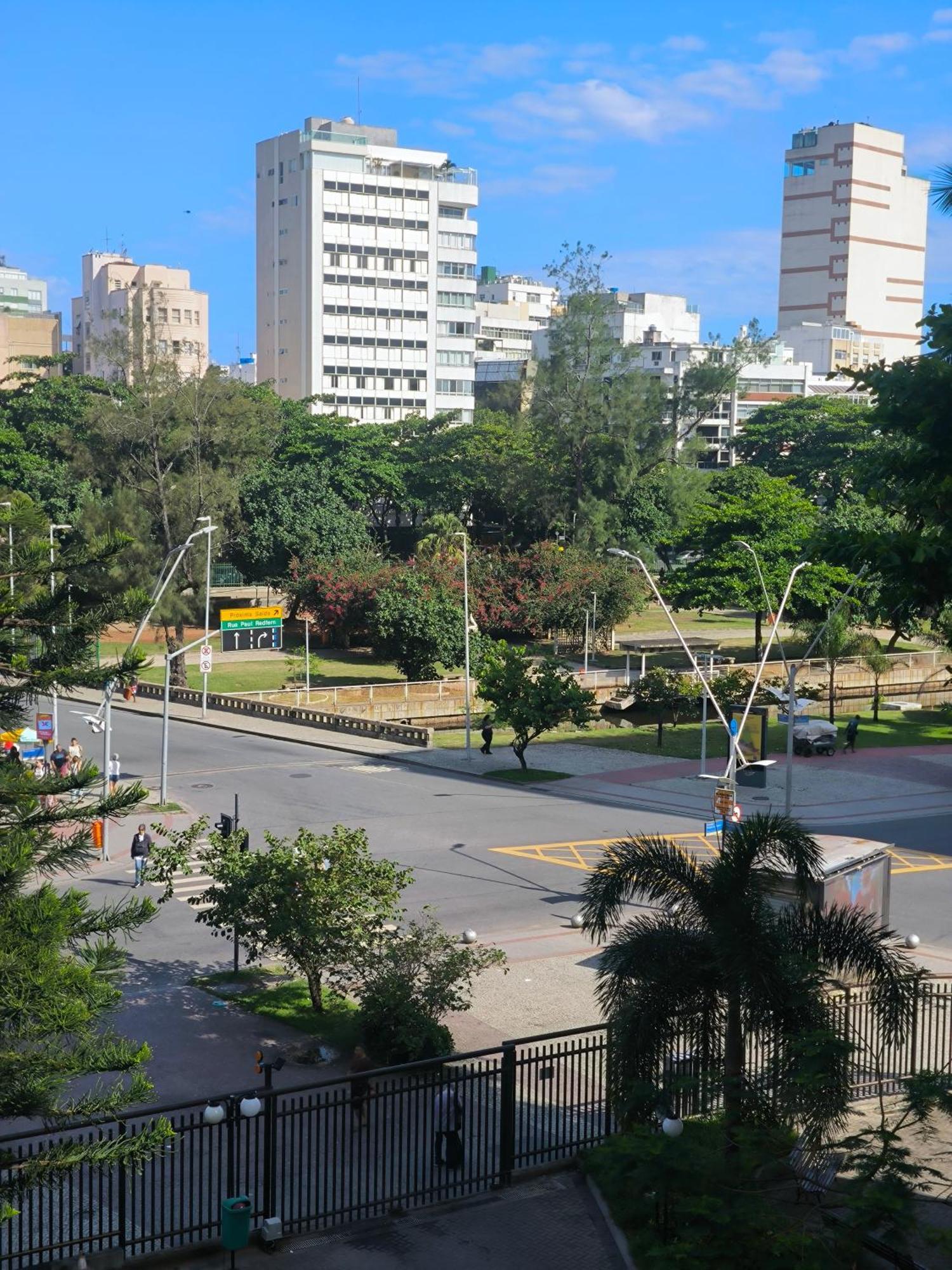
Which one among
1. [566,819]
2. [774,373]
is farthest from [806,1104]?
[774,373]

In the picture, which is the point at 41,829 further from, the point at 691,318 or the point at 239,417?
the point at 691,318

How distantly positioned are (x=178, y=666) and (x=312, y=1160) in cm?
4820

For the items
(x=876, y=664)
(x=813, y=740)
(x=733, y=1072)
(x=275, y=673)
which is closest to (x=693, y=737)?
Answer: (x=813, y=740)

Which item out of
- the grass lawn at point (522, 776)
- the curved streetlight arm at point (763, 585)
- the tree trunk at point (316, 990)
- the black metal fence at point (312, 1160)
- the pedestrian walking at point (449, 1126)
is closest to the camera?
the black metal fence at point (312, 1160)

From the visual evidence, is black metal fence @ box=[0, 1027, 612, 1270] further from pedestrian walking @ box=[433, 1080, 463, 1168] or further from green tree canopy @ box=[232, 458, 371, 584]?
green tree canopy @ box=[232, 458, 371, 584]

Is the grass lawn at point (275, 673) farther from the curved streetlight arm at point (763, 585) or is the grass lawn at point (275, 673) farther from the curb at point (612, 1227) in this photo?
the curb at point (612, 1227)

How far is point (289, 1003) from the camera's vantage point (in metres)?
20.9

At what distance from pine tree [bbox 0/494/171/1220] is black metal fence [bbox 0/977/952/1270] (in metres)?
0.59

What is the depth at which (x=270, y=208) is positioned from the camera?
123812 millimetres

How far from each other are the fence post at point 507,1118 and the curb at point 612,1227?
84 cm

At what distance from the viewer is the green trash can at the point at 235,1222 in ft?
42.8

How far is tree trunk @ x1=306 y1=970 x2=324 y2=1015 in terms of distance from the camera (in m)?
19.8

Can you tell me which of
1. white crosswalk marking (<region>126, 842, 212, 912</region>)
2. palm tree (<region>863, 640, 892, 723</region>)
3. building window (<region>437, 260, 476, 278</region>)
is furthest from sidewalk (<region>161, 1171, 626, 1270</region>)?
building window (<region>437, 260, 476, 278</region>)

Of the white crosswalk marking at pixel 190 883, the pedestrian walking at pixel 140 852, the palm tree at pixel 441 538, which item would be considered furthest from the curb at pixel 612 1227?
the palm tree at pixel 441 538
